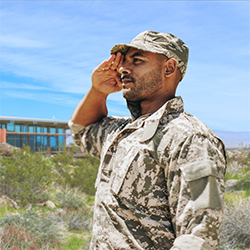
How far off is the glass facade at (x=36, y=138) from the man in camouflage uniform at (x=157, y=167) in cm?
2467

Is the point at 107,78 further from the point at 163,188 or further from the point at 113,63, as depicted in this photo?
the point at 163,188

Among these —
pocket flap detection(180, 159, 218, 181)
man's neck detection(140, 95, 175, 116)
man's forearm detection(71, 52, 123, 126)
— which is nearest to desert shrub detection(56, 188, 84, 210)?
man's forearm detection(71, 52, 123, 126)

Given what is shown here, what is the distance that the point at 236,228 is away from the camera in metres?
7.00

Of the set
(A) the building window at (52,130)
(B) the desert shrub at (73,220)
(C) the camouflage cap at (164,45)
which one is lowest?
(B) the desert shrub at (73,220)

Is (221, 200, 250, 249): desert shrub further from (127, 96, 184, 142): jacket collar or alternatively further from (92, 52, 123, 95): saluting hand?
(127, 96, 184, 142): jacket collar

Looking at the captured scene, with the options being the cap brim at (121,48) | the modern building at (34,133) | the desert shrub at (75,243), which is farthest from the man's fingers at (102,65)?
the modern building at (34,133)

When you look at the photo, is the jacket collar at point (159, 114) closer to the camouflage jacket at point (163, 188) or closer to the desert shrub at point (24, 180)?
the camouflage jacket at point (163, 188)

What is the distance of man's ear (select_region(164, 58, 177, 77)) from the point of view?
203cm

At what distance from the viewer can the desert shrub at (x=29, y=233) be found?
18.8ft

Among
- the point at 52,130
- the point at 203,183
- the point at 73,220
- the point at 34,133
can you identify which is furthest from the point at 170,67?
the point at 52,130

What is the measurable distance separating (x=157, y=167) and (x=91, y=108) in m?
1.08

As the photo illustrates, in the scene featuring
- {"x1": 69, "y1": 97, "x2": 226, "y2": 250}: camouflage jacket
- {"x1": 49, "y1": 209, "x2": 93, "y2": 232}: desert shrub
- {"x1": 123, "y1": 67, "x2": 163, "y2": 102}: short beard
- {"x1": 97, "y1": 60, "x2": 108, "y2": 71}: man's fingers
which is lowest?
{"x1": 49, "y1": 209, "x2": 93, "y2": 232}: desert shrub

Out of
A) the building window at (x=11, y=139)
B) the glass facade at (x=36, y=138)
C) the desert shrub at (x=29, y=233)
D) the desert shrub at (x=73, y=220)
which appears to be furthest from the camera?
the glass facade at (x=36, y=138)

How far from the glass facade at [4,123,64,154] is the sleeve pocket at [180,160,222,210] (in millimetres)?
25222
